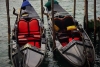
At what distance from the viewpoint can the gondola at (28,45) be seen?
10344mm

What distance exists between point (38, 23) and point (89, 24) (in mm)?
4375

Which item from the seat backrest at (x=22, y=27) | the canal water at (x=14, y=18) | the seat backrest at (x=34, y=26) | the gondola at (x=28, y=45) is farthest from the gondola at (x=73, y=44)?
the seat backrest at (x=22, y=27)

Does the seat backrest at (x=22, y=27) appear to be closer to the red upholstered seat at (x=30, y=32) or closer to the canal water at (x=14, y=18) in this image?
the red upholstered seat at (x=30, y=32)

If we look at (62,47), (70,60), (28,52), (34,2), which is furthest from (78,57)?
(34,2)

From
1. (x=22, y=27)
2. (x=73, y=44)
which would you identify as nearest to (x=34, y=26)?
(x=22, y=27)

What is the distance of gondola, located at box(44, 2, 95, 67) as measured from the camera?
10688 mm

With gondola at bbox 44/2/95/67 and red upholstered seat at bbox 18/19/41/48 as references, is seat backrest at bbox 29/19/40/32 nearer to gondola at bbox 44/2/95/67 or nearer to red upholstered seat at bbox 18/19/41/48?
red upholstered seat at bbox 18/19/41/48

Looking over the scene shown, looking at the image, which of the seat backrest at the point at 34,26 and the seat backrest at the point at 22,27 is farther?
the seat backrest at the point at 34,26

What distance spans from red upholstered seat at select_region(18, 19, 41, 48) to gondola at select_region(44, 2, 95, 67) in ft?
3.13

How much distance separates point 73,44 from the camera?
11250 millimetres

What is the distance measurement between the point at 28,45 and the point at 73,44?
1991 mm

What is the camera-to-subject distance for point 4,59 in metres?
12.7

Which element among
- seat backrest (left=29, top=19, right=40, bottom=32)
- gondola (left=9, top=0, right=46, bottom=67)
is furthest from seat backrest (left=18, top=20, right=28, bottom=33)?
seat backrest (left=29, top=19, right=40, bottom=32)

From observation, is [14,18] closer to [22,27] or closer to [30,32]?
[22,27]
